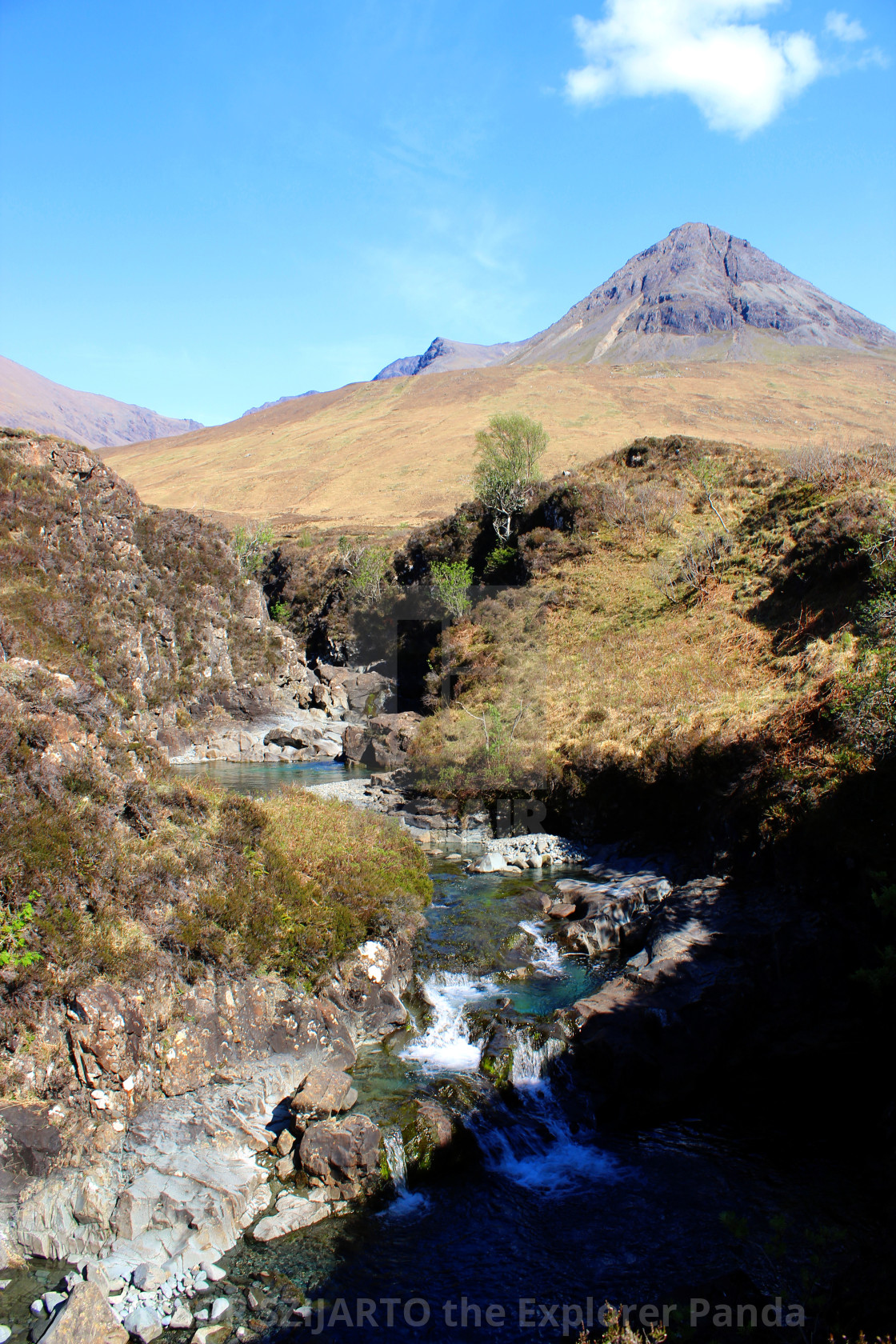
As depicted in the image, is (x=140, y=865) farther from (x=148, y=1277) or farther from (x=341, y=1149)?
(x=148, y=1277)

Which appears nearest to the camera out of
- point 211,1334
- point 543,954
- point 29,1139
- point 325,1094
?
point 211,1334

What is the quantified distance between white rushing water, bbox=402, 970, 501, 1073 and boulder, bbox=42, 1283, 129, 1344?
5188mm

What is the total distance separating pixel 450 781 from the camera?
26.0m

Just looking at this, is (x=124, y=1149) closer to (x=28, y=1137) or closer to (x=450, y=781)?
(x=28, y=1137)

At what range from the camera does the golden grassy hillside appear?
90.8m

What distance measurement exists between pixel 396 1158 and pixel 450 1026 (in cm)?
314

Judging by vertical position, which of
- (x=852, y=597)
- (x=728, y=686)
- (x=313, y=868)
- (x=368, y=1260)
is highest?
(x=852, y=597)

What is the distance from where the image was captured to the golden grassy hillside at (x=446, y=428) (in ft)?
298

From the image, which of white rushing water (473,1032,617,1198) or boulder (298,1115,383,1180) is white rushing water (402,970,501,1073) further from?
boulder (298,1115,383,1180)

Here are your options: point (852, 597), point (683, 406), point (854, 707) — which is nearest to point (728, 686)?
point (852, 597)

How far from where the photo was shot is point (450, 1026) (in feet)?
39.4

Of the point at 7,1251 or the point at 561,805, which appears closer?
the point at 7,1251

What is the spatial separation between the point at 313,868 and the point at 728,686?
1612 cm

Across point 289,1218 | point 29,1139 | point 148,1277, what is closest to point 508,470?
point 289,1218
